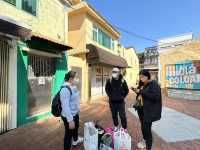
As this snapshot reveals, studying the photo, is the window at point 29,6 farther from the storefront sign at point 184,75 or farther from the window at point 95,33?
the storefront sign at point 184,75

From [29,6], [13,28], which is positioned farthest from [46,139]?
[29,6]

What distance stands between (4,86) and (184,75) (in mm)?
13034

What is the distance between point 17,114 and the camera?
6.30 metres

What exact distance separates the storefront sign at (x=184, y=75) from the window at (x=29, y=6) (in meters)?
11.8

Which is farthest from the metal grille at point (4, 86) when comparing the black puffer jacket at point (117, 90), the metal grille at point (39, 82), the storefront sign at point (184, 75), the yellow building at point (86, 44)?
the storefront sign at point (184, 75)

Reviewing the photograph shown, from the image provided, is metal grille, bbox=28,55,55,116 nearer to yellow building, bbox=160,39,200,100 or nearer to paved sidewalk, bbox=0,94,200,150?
paved sidewalk, bbox=0,94,200,150

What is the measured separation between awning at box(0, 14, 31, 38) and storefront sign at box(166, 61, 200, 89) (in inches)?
497

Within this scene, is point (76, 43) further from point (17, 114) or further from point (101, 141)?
point (101, 141)

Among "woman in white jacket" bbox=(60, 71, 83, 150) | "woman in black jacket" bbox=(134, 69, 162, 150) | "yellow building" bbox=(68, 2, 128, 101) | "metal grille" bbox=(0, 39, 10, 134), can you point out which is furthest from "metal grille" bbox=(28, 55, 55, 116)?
"woman in black jacket" bbox=(134, 69, 162, 150)

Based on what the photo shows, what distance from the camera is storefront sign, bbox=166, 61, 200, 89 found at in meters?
14.0

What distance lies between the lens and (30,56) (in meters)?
7.16

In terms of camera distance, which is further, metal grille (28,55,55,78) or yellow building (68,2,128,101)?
yellow building (68,2,128,101)

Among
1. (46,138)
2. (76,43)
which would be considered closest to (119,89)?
(46,138)

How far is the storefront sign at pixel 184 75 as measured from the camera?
14.0m
